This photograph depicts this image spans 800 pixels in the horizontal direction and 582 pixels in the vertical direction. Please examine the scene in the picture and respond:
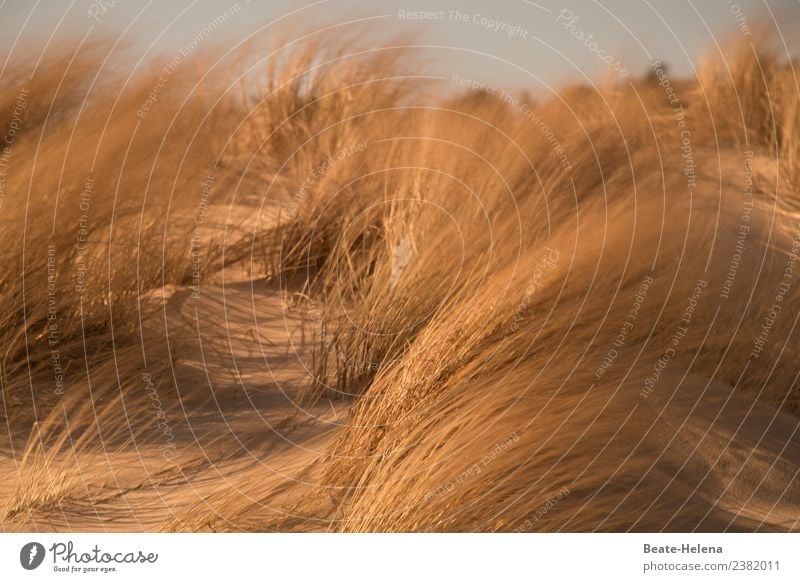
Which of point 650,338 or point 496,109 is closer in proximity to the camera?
point 650,338

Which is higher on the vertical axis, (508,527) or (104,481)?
(104,481)

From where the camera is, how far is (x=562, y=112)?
4312 mm

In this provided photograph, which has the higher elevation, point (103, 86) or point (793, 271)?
point (103, 86)

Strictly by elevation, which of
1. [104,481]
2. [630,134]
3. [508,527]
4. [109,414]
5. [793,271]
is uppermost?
[630,134]

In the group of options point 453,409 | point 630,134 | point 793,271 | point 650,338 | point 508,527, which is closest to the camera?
point 508,527

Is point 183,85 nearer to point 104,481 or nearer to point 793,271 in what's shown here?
point 104,481

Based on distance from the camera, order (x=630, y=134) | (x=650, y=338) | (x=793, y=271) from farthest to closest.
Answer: (x=630, y=134) → (x=793, y=271) → (x=650, y=338)

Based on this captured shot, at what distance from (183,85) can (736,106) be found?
9.32ft

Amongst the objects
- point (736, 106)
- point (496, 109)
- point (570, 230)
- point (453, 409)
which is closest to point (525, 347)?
point (453, 409)

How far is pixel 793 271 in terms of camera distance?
12.7 feet

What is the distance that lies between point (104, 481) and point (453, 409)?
1.28 m

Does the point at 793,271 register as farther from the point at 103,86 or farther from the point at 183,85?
the point at 103,86

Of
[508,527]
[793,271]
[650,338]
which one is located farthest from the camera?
[793,271]

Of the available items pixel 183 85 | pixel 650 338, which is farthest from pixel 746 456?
pixel 183 85
